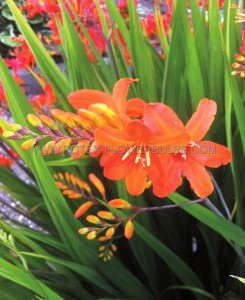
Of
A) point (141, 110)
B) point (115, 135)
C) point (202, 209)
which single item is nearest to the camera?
point (115, 135)

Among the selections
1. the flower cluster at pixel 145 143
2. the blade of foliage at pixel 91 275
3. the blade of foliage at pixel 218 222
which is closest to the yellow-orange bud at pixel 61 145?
the flower cluster at pixel 145 143

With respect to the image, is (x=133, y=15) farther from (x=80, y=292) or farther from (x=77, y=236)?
(x=80, y=292)

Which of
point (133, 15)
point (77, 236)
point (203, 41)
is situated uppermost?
point (133, 15)

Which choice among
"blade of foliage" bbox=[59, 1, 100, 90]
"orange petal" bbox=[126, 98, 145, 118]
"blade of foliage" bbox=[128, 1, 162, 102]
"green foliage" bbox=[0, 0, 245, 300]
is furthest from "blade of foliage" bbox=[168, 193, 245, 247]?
"blade of foliage" bbox=[59, 1, 100, 90]

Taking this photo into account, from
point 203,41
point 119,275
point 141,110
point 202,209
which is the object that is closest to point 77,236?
point 119,275

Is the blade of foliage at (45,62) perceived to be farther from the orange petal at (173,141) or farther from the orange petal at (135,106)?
the orange petal at (173,141)
